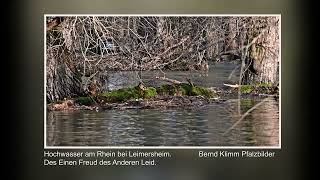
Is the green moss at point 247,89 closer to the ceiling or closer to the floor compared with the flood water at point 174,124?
closer to the ceiling

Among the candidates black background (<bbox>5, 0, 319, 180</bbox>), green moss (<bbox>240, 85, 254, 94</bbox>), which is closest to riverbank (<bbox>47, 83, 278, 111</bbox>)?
green moss (<bbox>240, 85, 254, 94</bbox>)

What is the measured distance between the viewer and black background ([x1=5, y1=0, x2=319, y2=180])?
16.3 feet

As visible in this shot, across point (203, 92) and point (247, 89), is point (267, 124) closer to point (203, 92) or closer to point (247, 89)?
point (247, 89)

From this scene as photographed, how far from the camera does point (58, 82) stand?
4.98 m

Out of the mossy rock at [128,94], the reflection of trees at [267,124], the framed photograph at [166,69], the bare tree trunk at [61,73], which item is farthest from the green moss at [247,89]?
the bare tree trunk at [61,73]

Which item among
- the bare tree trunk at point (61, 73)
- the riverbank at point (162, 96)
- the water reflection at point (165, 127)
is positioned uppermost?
the bare tree trunk at point (61, 73)

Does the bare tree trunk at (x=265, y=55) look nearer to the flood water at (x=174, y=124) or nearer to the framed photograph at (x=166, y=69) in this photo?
the framed photograph at (x=166, y=69)

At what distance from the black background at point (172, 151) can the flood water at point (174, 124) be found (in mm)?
90

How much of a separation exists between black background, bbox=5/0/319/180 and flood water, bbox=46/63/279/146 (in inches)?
3.5

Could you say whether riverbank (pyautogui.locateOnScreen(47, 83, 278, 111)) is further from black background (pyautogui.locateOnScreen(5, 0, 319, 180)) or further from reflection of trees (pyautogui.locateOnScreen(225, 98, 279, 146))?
black background (pyautogui.locateOnScreen(5, 0, 319, 180))

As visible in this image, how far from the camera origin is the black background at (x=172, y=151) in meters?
4.97

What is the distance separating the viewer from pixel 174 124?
4.98 meters
